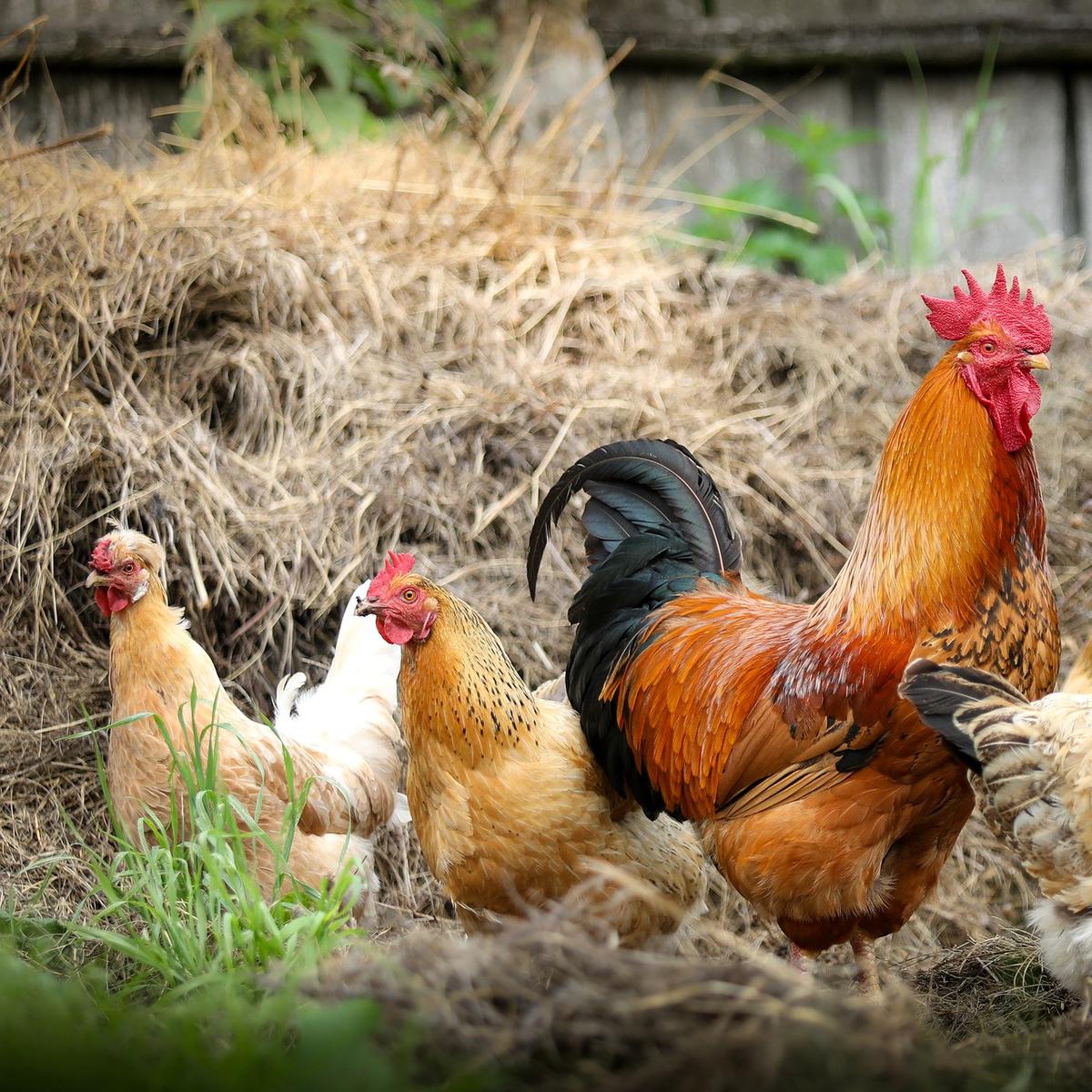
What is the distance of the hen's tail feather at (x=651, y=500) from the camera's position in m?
3.83

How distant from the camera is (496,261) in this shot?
19.0 feet

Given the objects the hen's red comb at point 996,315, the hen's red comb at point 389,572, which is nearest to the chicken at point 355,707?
the hen's red comb at point 389,572

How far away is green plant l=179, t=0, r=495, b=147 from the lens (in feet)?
20.4

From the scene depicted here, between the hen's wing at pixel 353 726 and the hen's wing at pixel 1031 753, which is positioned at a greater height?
the hen's wing at pixel 1031 753

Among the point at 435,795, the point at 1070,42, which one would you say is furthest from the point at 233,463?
the point at 1070,42

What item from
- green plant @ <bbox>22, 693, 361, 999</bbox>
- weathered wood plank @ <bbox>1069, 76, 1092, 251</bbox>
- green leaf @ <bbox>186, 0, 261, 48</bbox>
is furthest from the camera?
weathered wood plank @ <bbox>1069, 76, 1092, 251</bbox>

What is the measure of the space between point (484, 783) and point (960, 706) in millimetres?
1347

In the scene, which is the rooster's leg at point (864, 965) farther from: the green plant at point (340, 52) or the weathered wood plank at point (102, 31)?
the weathered wood plank at point (102, 31)

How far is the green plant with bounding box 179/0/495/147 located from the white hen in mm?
3181

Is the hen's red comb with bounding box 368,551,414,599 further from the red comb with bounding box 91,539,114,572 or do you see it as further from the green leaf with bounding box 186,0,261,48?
the green leaf with bounding box 186,0,261,48

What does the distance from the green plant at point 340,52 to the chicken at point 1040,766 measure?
4439 mm

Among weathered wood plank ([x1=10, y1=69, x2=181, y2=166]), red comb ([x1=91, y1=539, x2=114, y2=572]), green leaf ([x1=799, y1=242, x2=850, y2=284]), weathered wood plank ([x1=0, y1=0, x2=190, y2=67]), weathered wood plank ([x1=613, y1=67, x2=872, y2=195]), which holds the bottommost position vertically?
red comb ([x1=91, y1=539, x2=114, y2=572])

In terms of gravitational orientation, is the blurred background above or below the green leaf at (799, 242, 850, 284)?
above

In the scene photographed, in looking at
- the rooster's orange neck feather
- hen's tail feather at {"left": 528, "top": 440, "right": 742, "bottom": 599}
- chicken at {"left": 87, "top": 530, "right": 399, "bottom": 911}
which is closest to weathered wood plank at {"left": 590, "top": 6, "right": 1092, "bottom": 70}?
hen's tail feather at {"left": 528, "top": 440, "right": 742, "bottom": 599}
